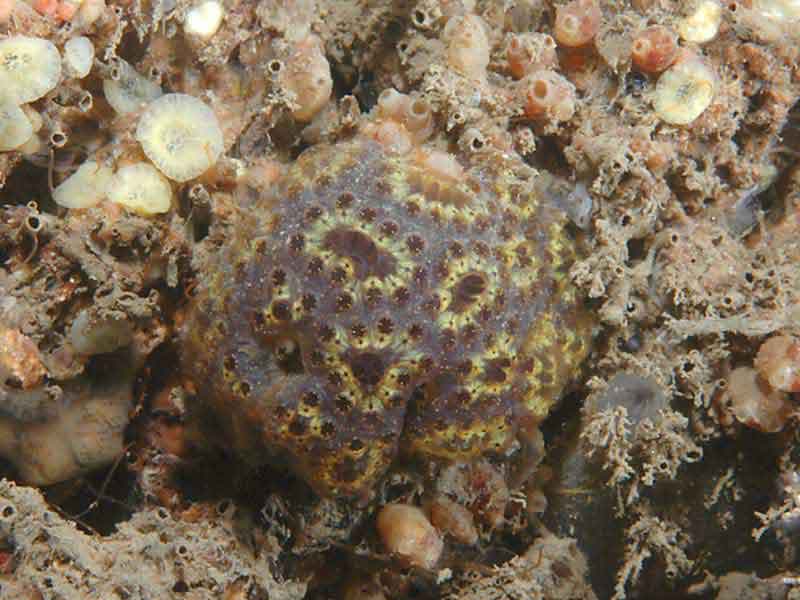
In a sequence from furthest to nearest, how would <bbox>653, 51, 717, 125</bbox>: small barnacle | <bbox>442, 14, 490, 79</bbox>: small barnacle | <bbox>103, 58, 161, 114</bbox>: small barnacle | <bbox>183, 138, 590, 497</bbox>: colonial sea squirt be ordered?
<bbox>653, 51, 717, 125</bbox>: small barnacle, <bbox>442, 14, 490, 79</bbox>: small barnacle, <bbox>103, 58, 161, 114</bbox>: small barnacle, <bbox>183, 138, 590, 497</bbox>: colonial sea squirt

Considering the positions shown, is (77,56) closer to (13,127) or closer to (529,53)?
(13,127)

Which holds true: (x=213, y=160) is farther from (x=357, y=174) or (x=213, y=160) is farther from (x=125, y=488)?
(x=125, y=488)

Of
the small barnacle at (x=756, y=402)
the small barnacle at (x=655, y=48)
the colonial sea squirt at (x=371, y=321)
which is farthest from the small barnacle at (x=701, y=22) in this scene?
the small barnacle at (x=756, y=402)

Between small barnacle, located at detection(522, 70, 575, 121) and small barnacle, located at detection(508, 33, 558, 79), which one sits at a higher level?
small barnacle, located at detection(508, 33, 558, 79)

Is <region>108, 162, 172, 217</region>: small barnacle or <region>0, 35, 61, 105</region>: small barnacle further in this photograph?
<region>108, 162, 172, 217</region>: small barnacle

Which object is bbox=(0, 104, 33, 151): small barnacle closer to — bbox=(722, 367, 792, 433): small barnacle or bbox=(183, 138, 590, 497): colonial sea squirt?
bbox=(183, 138, 590, 497): colonial sea squirt

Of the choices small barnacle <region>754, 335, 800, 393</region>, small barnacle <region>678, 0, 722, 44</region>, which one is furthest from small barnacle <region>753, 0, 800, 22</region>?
small barnacle <region>754, 335, 800, 393</region>
